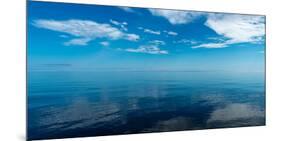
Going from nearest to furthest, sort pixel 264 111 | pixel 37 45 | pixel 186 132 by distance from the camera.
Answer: pixel 37 45, pixel 186 132, pixel 264 111

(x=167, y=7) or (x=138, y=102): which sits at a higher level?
(x=167, y=7)

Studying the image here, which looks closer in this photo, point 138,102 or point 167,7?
point 138,102

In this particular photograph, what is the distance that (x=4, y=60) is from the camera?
108 inches

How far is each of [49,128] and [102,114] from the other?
0.47 m

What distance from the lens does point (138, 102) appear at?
302cm

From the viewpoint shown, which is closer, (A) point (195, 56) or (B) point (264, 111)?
(A) point (195, 56)

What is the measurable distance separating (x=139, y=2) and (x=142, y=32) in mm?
294

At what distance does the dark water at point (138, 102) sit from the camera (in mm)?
2791

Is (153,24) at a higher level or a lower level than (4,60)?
higher

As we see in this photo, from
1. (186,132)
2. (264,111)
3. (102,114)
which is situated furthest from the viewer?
(264,111)

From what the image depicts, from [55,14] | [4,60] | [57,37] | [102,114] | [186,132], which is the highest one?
[55,14]

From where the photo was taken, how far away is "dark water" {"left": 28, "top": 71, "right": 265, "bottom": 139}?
279 centimetres

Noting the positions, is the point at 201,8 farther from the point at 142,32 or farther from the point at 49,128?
the point at 49,128
